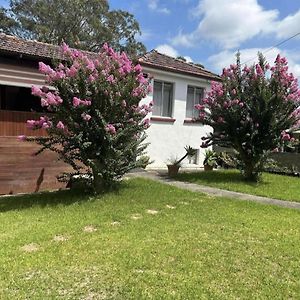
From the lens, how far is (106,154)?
9.59 metres

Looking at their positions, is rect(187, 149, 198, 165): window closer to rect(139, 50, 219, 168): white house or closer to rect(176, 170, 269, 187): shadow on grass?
rect(139, 50, 219, 168): white house

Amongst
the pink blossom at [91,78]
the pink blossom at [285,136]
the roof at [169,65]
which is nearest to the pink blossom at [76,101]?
the pink blossom at [91,78]

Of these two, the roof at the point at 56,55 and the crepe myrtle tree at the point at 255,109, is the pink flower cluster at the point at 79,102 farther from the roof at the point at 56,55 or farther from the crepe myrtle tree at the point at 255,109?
the crepe myrtle tree at the point at 255,109

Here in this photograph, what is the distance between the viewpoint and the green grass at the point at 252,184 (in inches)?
436

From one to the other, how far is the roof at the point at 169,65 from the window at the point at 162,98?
789 millimetres

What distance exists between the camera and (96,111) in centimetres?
912

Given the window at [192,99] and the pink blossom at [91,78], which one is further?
the window at [192,99]

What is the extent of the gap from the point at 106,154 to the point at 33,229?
3193 millimetres

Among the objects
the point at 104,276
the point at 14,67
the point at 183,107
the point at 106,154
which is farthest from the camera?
the point at 183,107

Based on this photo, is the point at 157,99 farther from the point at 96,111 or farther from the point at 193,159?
the point at 96,111

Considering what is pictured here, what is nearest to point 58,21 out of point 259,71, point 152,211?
point 259,71

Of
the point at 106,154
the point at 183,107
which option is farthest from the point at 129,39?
the point at 106,154

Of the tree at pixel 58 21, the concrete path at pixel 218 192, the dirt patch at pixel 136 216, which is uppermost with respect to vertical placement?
the tree at pixel 58 21

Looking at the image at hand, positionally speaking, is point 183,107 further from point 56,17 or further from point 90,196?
point 56,17
